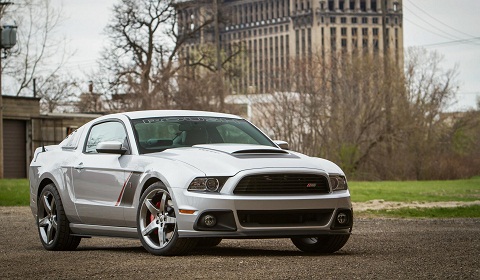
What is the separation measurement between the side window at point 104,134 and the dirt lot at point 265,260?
3.92 feet

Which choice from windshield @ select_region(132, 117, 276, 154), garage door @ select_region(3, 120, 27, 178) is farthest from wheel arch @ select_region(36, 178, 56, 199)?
garage door @ select_region(3, 120, 27, 178)

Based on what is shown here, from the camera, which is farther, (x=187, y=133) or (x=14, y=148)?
(x=14, y=148)

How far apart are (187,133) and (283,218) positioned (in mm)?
1738

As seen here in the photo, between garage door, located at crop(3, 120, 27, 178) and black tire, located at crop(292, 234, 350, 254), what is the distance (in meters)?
51.1

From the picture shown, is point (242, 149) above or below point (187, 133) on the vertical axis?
below

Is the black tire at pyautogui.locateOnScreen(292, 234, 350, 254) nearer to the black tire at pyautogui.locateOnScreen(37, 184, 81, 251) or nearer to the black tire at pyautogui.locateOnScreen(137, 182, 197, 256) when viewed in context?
the black tire at pyautogui.locateOnScreen(137, 182, 197, 256)

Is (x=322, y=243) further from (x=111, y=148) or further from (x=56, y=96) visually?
(x=56, y=96)

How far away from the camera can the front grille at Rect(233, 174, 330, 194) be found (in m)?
10.6

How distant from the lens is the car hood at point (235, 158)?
35.1 ft

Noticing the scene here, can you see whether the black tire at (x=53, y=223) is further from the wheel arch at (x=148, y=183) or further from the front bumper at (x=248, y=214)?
the front bumper at (x=248, y=214)

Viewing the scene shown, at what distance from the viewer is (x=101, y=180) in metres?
12.1

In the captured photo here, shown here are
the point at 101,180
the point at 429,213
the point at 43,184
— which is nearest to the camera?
the point at 101,180

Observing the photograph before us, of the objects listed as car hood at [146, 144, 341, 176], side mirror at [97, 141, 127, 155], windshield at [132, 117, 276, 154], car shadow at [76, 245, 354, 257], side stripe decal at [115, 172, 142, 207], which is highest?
windshield at [132, 117, 276, 154]

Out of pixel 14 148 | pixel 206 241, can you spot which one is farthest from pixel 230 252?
pixel 14 148
